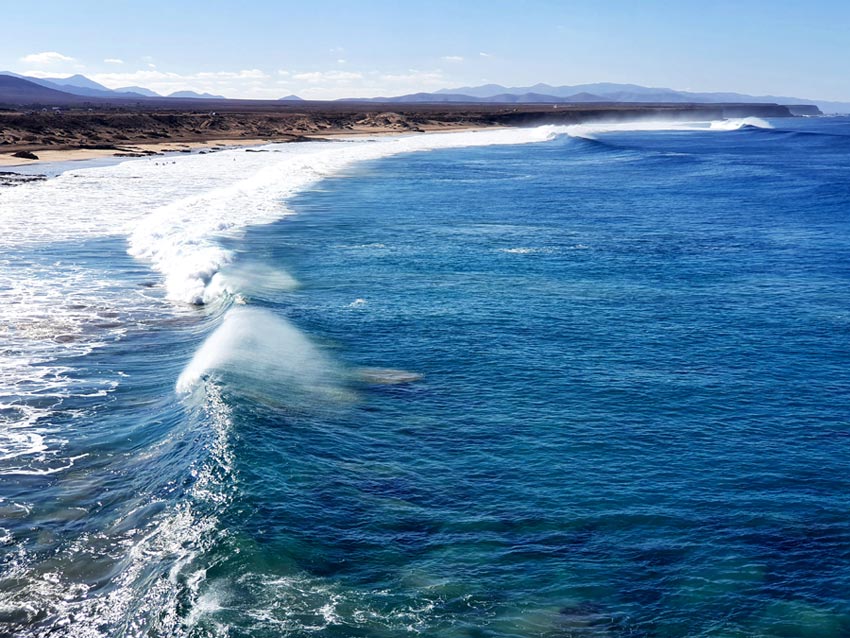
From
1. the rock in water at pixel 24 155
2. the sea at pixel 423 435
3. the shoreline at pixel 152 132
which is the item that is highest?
the shoreline at pixel 152 132

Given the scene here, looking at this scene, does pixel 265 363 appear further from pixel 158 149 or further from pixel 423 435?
pixel 158 149

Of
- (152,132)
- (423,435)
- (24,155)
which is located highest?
(152,132)

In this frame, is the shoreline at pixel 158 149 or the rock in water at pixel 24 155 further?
the shoreline at pixel 158 149

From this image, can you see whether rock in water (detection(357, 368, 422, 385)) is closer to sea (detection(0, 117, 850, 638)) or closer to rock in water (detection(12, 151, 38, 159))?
sea (detection(0, 117, 850, 638))

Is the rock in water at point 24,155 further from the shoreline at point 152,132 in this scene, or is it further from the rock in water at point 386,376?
the rock in water at point 386,376

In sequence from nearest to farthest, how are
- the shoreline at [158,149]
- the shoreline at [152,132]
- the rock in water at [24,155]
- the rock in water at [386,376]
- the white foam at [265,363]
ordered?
the white foam at [265,363] < the rock in water at [386,376] < the rock in water at [24,155] < the shoreline at [158,149] < the shoreline at [152,132]

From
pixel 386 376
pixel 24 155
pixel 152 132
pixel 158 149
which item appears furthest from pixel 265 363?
pixel 152 132

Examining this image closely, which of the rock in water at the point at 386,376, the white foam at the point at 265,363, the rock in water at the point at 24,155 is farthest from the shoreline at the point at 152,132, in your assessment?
the rock in water at the point at 386,376

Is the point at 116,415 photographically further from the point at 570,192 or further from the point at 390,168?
the point at 390,168
